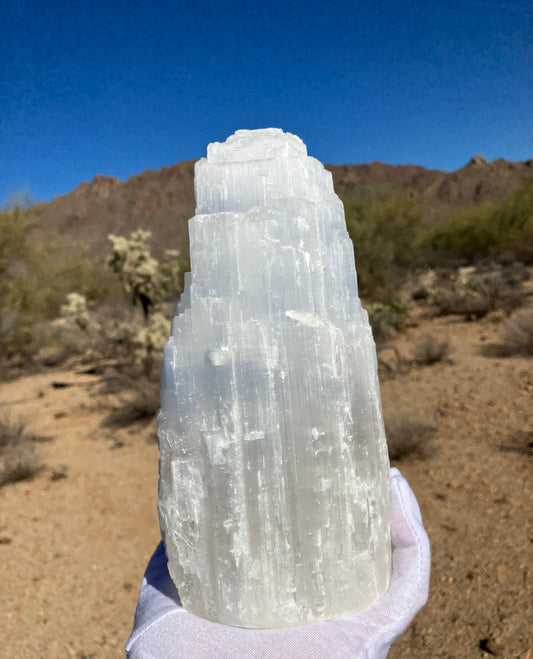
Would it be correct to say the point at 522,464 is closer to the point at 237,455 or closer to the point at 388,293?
the point at 237,455

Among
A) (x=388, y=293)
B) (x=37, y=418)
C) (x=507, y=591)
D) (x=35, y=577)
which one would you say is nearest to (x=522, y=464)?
(x=507, y=591)

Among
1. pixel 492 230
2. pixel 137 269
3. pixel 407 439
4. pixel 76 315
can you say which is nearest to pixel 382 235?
pixel 492 230

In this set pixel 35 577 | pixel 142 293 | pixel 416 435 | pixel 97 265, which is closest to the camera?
pixel 35 577

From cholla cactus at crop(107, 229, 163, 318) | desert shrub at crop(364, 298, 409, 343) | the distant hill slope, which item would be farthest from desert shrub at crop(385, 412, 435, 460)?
the distant hill slope

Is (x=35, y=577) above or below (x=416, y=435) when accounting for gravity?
below

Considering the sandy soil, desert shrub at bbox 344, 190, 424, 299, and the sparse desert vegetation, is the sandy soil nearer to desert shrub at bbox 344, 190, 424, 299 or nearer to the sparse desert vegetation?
the sparse desert vegetation

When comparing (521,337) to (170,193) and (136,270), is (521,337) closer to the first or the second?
(136,270)
